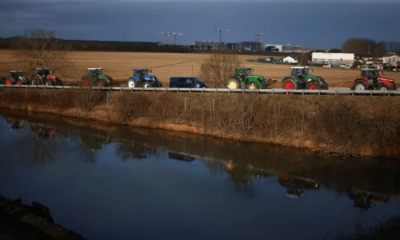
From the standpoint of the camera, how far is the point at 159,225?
16.3 meters

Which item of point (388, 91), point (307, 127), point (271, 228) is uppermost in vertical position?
point (388, 91)

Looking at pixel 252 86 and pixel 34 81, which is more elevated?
pixel 252 86

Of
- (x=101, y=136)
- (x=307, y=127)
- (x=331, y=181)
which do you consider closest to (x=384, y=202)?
(x=331, y=181)

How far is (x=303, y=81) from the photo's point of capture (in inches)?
1257

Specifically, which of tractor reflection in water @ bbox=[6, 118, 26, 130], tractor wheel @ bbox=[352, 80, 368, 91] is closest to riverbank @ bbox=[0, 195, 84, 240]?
tractor reflection in water @ bbox=[6, 118, 26, 130]

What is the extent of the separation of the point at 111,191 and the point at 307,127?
12982mm

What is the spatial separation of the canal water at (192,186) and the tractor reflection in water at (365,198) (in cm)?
4

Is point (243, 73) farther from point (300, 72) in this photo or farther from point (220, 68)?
point (220, 68)

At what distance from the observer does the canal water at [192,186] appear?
53.9ft

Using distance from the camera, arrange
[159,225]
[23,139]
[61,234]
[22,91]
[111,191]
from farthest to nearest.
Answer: [22,91], [23,139], [111,191], [159,225], [61,234]

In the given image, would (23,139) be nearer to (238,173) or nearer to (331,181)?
(238,173)

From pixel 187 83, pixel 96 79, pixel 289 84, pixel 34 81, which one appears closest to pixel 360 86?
pixel 289 84

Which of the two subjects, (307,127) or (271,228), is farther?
(307,127)

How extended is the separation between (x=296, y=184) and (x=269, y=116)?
7739 mm
